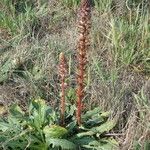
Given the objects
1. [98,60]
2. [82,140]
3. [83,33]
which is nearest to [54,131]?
[82,140]

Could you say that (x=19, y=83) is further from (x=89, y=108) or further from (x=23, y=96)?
(x=89, y=108)

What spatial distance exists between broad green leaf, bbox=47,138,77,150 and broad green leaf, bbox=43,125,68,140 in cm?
3

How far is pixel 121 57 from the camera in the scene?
348 cm

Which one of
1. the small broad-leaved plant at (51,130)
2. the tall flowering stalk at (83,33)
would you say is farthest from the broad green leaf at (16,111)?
the tall flowering stalk at (83,33)

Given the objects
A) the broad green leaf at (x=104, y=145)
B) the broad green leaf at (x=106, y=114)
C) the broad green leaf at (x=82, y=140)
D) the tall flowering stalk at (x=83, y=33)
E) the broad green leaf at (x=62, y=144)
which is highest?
the tall flowering stalk at (x=83, y=33)

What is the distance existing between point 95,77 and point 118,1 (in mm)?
1177

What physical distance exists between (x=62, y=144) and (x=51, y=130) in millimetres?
114

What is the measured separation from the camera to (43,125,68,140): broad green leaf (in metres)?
2.68

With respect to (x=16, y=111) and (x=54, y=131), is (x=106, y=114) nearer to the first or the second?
(x=54, y=131)

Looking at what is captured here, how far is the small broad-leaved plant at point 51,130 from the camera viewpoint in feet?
8.84

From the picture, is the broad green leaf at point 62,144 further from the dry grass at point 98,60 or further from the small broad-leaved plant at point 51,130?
the dry grass at point 98,60

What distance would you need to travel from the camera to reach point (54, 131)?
269cm

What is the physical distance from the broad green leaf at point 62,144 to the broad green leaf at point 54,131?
0.03 meters

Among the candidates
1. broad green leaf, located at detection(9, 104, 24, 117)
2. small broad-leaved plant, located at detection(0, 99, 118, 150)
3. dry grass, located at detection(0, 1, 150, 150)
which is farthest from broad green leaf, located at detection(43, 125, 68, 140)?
dry grass, located at detection(0, 1, 150, 150)
